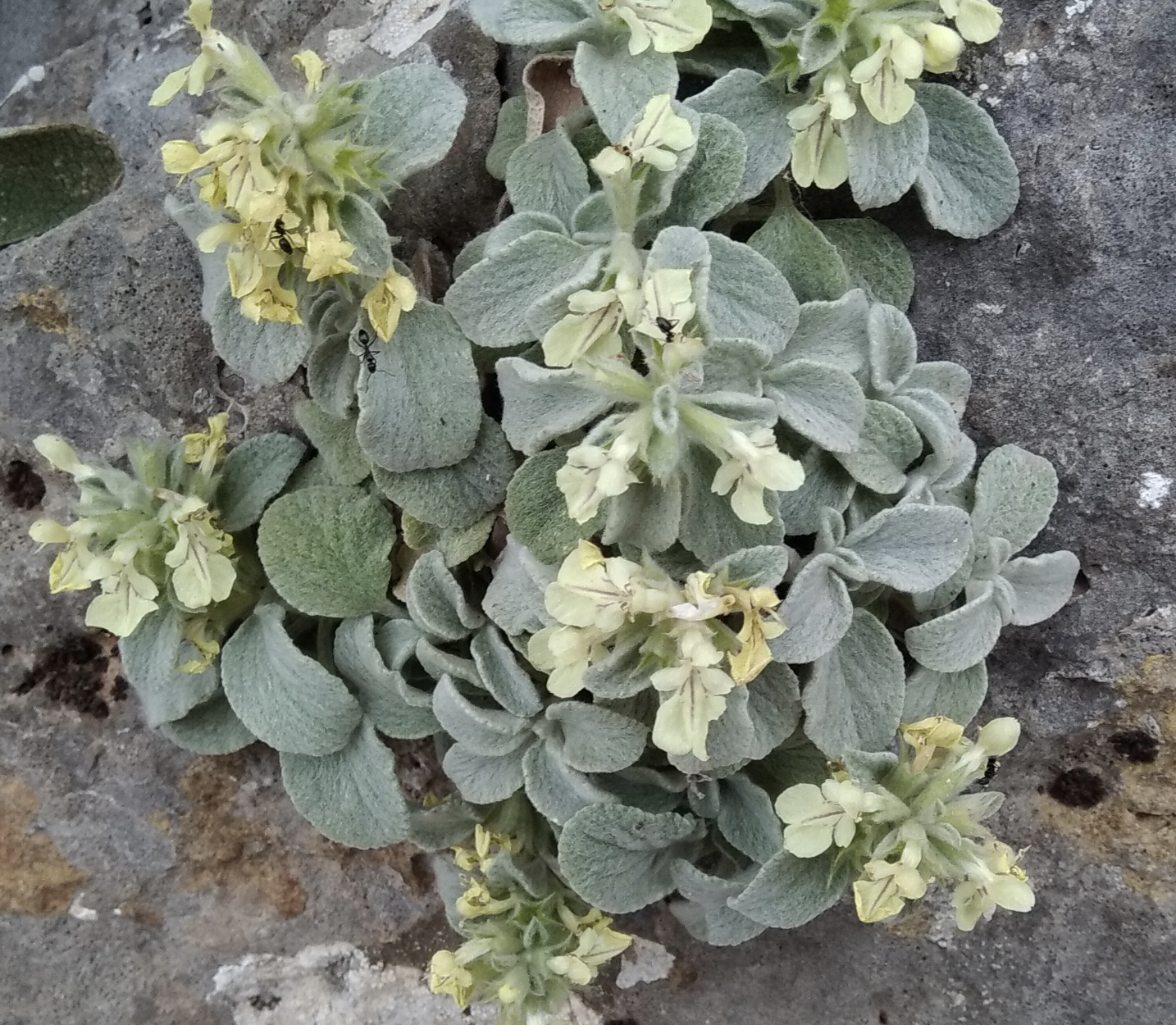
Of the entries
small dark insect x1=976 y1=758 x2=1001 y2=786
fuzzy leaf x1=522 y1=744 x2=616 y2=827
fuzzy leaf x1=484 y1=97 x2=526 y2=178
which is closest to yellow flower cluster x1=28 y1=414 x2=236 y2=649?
fuzzy leaf x1=522 y1=744 x2=616 y2=827

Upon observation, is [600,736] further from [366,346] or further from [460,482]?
[366,346]

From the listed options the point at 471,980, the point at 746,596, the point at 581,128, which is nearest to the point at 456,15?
the point at 581,128

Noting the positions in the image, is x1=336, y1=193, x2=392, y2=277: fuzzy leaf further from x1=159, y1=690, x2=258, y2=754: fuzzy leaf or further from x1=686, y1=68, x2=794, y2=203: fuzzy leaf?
x1=159, y1=690, x2=258, y2=754: fuzzy leaf

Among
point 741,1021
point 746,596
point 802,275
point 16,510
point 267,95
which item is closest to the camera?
point 746,596

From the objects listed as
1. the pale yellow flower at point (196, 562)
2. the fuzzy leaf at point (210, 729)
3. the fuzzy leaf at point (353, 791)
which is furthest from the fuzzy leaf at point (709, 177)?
the fuzzy leaf at point (210, 729)

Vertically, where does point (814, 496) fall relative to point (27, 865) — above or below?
above

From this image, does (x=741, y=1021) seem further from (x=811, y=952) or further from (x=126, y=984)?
(x=126, y=984)

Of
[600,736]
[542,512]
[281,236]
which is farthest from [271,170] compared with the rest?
[600,736]
